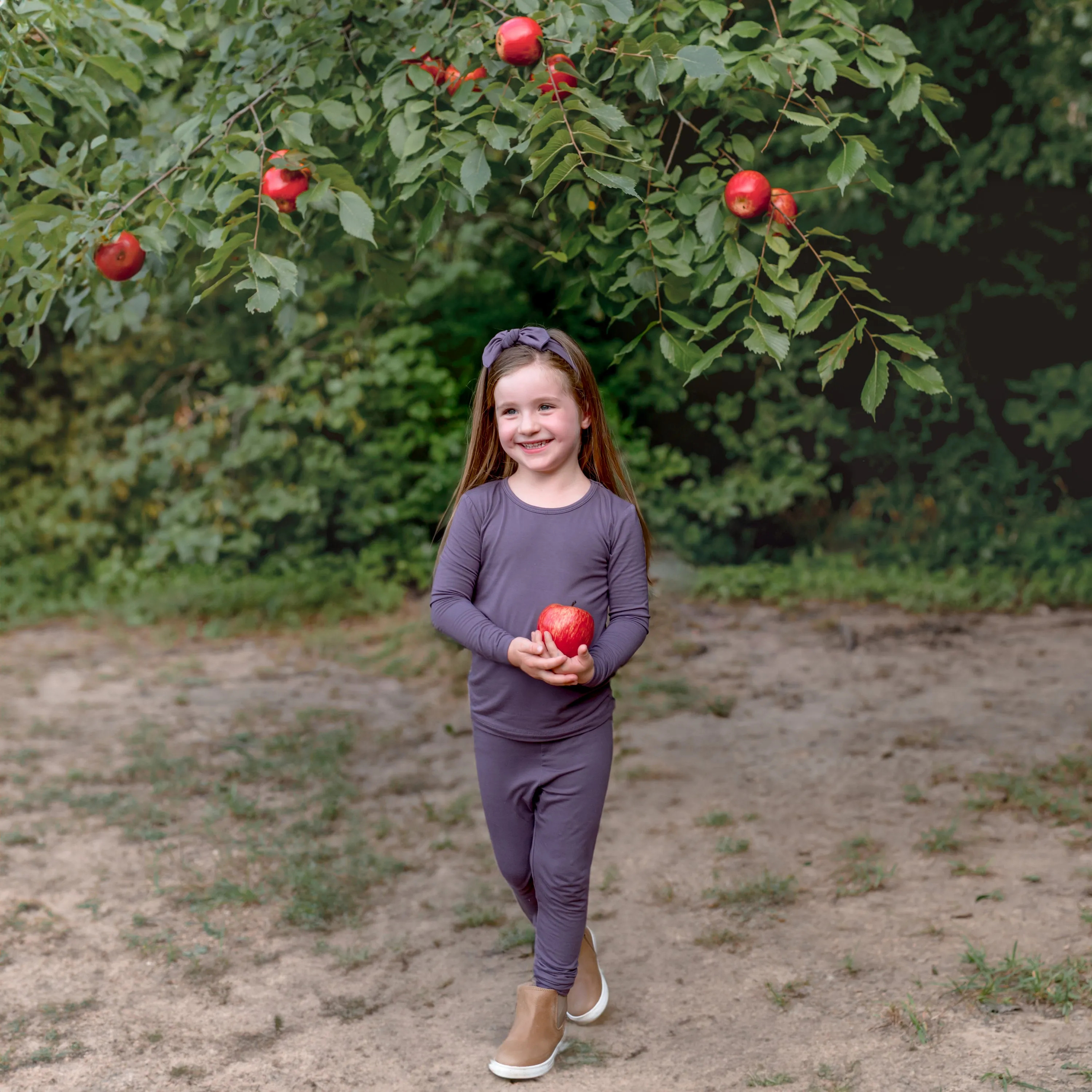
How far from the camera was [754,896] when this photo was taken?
3.23 m

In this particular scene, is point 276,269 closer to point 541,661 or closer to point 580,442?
point 580,442

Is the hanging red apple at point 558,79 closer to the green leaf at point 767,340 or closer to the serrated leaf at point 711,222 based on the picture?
the serrated leaf at point 711,222

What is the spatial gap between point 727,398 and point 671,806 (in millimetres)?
3630

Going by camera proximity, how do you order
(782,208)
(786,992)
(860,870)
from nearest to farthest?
1. (782,208)
2. (786,992)
3. (860,870)

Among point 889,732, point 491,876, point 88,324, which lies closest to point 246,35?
point 88,324

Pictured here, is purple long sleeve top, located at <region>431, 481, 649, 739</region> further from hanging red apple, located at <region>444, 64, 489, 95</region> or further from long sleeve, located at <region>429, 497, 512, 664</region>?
hanging red apple, located at <region>444, 64, 489, 95</region>

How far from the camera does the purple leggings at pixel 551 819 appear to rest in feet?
7.45

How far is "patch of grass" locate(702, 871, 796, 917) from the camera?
319 cm

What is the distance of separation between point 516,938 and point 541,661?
1285 mm

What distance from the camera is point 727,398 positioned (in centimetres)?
701

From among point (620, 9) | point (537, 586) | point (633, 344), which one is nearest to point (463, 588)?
point (537, 586)

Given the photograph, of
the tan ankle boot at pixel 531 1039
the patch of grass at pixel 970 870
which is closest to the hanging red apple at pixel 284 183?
the tan ankle boot at pixel 531 1039

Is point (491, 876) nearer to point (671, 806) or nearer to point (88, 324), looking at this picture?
point (671, 806)

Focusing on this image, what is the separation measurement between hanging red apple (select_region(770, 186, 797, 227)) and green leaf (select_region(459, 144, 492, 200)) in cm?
61
